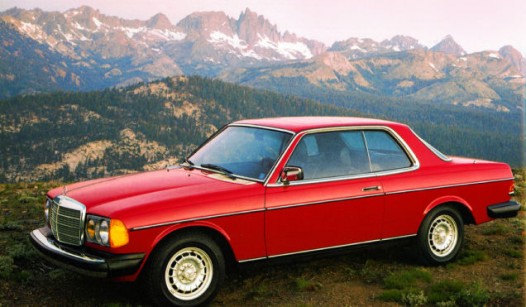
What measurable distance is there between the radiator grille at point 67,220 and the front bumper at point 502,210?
5.29m

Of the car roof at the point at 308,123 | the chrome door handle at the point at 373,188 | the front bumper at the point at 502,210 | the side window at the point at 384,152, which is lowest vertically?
the front bumper at the point at 502,210

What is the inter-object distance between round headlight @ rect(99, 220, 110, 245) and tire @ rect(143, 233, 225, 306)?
0.47 m

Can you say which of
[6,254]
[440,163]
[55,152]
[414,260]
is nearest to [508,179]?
[440,163]

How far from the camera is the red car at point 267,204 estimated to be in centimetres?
493

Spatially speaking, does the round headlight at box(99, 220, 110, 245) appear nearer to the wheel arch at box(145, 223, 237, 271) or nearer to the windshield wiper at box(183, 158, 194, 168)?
the wheel arch at box(145, 223, 237, 271)

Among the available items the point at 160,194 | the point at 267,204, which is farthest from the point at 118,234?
the point at 267,204

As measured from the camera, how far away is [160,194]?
5.16 metres

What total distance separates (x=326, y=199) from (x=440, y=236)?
6.54 ft

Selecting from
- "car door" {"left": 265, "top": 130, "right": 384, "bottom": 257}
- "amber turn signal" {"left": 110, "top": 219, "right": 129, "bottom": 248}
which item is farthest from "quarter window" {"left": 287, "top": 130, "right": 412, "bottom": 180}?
"amber turn signal" {"left": 110, "top": 219, "right": 129, "bottom": 248}

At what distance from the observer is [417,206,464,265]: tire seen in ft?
21.6

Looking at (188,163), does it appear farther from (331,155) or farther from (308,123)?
(331,155)

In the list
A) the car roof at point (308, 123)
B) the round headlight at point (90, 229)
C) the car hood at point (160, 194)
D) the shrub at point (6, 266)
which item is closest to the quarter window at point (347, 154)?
the car roof at point (308, 123)

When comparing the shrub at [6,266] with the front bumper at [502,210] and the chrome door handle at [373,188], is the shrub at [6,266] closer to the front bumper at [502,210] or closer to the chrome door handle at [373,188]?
the chrome door handle at [373,188]

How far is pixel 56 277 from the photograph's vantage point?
627 cm
